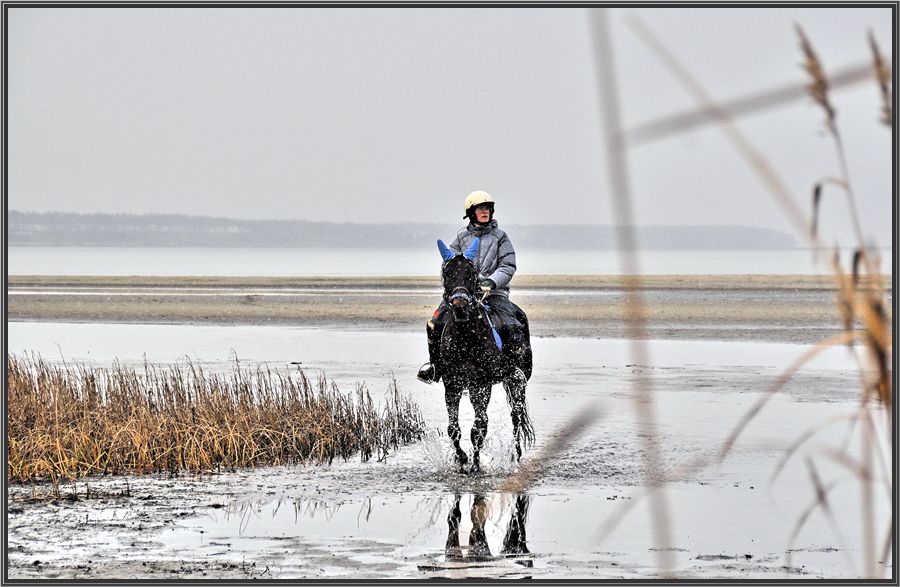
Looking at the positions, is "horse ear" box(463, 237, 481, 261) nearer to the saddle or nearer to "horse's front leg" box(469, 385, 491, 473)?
the saddle

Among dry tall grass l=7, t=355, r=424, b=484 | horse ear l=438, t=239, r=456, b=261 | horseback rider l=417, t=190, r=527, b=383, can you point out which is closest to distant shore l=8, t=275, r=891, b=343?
dry tall grass l=7, t=355, r=424, b=484

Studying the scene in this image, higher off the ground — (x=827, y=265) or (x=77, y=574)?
Answer: (x=827, y=265)

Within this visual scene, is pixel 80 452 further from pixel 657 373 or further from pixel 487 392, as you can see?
pixel 657 373

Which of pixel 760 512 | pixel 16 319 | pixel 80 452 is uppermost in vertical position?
pixel 16 319

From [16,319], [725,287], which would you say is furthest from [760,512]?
[725,287]

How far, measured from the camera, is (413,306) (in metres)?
47.8

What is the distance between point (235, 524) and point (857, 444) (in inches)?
315

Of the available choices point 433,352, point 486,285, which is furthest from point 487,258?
point 433,352

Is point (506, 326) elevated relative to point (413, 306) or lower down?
lower down

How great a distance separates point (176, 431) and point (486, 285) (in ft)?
11.3

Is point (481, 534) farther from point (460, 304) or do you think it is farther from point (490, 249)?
point (490, 249)

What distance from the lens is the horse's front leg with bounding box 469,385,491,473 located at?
1084cm

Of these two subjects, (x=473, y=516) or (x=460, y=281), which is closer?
(x=473, y=516)

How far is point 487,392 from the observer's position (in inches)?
429
